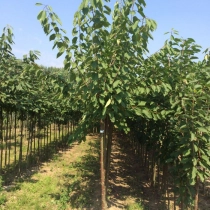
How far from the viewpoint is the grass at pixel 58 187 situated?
6.38 meters

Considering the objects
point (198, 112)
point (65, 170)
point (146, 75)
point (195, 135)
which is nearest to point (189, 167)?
point (195, 135)

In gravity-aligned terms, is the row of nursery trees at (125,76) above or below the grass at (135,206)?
above

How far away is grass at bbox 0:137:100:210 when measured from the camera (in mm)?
6385

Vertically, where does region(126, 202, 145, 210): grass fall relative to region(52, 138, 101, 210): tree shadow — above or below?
below

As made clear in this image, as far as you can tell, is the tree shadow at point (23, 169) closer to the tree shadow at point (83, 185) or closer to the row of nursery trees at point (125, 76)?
the tree shadow at point (83, 185)

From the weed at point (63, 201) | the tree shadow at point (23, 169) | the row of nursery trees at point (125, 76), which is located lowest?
the weed at point (63, 201)

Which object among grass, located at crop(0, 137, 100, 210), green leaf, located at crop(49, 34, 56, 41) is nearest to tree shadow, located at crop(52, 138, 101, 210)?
grass, located at crop(0, 137, 100, 210)

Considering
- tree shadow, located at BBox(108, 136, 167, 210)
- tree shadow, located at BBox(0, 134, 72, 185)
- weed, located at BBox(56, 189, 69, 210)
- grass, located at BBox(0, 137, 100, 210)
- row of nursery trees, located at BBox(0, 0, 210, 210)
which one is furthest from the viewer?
tree shadow, located at BBox(0, 134, 72, 185)

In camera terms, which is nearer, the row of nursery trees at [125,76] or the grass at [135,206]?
the row of nursery trees at [125,76]

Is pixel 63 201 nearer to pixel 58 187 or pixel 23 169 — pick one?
pixel 58 187

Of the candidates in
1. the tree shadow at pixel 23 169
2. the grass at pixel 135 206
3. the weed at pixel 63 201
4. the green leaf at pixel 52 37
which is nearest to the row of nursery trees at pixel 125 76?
the green leaf at pixel 52 37

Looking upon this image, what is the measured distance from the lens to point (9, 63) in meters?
6.73

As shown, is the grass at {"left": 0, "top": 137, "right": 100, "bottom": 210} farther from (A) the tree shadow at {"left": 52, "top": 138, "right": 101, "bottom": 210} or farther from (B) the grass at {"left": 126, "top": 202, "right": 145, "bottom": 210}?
(B) the grass at {"left": 126, "top": 202, "right": 145, "bottom": 210}

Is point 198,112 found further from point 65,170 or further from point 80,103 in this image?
point 65,170
